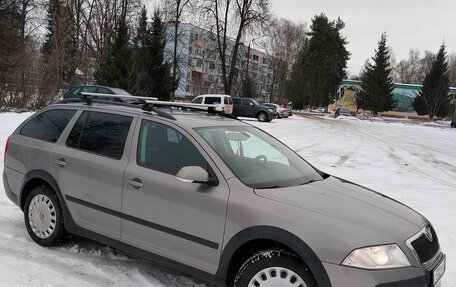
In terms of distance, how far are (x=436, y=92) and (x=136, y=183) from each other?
64943 millimetres

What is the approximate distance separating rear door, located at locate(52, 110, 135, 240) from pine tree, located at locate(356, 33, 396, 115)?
66.0 metres

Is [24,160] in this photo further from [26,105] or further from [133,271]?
[26,105]

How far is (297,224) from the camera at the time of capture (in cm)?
288

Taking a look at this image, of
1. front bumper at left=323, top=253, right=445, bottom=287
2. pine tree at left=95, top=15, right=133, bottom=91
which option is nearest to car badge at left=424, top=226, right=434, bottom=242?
front bumper at left=323, top=253, right=445, bottom=287

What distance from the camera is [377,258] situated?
270cm

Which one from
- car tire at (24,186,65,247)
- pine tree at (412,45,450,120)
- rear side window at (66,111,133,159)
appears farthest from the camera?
pine tree at (412,45,450,120)

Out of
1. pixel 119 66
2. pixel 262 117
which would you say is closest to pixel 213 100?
pixel 262 117

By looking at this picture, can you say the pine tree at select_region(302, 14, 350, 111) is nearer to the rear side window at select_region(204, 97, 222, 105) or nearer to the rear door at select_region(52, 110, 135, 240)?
the rear side window at select_region(204, 97, 222, 105)

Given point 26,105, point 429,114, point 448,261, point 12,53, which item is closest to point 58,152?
point 448,261

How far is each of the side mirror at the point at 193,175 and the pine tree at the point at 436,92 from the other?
64799 millimetres

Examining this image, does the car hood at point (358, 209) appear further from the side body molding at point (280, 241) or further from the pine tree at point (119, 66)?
the pine tree at point (119, 66)

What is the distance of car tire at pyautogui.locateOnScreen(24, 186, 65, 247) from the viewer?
4.33m

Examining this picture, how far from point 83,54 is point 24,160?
1510 inches

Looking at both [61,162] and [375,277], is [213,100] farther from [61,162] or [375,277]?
[375,277]
